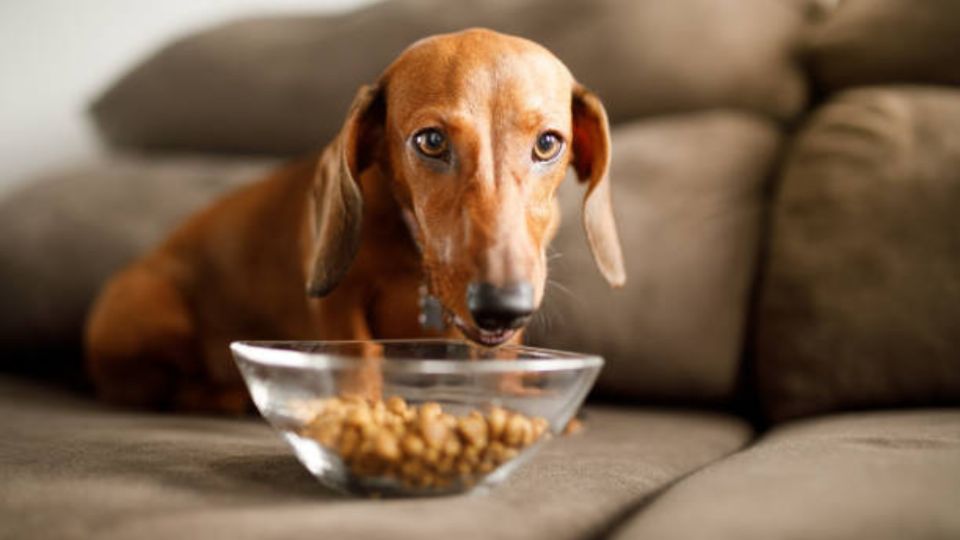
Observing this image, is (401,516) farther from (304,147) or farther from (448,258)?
(304,147)

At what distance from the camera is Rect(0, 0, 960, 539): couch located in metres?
0.92

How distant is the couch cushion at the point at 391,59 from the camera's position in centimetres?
196

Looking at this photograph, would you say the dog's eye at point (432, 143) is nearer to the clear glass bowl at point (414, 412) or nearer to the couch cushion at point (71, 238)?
the clear glass bowl at point (414, 412)

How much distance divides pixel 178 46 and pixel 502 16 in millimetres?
920

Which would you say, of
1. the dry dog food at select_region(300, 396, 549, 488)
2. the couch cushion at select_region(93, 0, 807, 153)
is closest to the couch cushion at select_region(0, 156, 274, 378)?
the couch cushion at select_region(93, 0, 807, 153)

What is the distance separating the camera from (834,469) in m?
1.03

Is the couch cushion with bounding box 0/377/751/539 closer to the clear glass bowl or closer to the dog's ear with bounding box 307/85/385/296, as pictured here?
the clear glass bowl

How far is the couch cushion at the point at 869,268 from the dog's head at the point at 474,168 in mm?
397

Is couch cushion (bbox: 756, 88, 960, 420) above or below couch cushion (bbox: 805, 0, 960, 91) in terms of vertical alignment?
below

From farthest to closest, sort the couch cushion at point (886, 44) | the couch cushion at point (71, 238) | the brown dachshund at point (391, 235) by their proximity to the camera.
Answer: the couch cushion at point (71, 238) < the couch cushion at point (886, 44) < the brown dachshund at point (391, 235)

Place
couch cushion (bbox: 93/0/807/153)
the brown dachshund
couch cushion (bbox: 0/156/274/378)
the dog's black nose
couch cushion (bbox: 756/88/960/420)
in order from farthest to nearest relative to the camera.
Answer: couch cushion (bbox: 0/156/274/378) < couch cushion (bbox: 93/0/807/153) < couch cushion (bbox: 756/88/960/420) < the brown dachshund < the dog's black nose

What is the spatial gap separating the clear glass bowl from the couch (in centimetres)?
4

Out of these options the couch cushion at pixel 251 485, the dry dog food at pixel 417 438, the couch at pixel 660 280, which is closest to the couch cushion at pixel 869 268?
the couch at pixel 660 280

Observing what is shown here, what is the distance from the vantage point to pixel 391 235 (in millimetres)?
1471
